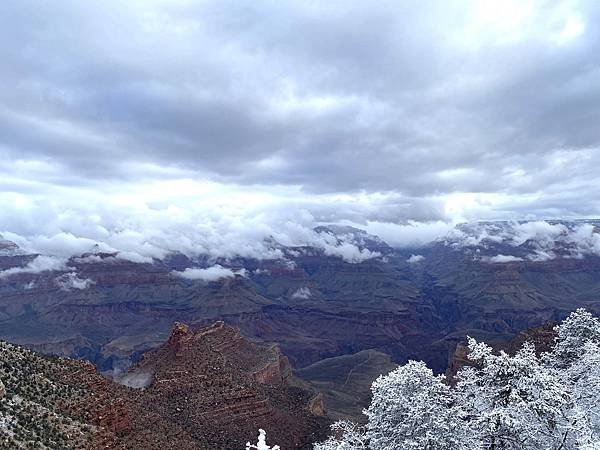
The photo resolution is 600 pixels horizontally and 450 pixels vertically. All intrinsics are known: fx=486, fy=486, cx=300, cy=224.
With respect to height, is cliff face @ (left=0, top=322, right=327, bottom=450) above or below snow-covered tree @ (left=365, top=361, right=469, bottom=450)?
below

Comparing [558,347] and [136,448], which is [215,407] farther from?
[558,347]

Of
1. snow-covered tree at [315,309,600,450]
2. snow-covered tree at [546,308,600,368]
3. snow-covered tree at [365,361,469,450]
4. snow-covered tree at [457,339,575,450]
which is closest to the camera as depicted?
snow-covered tree at [457,339,575,450]

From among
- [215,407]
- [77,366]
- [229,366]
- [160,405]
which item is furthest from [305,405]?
[77,366]

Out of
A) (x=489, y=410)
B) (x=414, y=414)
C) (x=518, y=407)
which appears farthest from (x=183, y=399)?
(x=518, y=407)

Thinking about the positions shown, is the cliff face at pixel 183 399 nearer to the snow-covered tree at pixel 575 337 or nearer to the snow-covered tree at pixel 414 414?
the snow-covered tree at pixel 414 414

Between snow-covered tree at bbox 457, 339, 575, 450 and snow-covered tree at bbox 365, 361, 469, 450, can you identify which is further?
snow-covered tree at bbox 365, 361, 469, 450

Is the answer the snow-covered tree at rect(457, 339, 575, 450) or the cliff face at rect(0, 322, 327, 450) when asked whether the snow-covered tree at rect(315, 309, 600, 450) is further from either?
the cliff face at rect(0, 322, 327, 450)

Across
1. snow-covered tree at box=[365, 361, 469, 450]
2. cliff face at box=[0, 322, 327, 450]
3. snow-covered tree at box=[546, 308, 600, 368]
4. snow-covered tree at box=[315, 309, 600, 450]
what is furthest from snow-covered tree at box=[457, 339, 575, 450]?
cliff face at box=[0, 322, 327, 450]

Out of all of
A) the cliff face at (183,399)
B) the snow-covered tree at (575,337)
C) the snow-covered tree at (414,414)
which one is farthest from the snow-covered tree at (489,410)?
the cliff face at (183,399)
